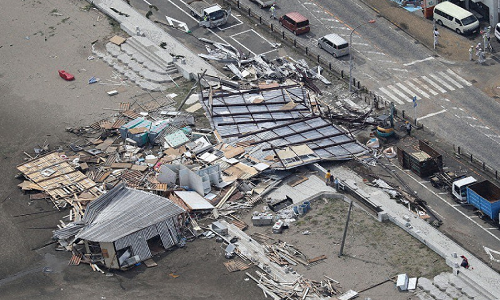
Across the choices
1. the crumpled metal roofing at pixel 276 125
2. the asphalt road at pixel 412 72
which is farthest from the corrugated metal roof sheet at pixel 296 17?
the crumpled metal roofing at pixel 276 125

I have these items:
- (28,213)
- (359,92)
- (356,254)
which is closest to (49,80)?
(28,213)

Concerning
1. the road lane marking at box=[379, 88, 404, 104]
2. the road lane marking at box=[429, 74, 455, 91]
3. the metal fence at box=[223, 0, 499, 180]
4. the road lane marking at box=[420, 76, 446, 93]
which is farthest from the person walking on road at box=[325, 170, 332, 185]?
the road lane marking at box=[429, 74, 455, 91]

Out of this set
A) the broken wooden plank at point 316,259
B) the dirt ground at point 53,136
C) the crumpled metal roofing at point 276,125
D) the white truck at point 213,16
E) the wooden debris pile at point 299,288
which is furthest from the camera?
the white truck at point 213,16

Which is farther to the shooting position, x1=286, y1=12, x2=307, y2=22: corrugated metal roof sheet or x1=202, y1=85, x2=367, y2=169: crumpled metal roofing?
x1=286, y1=12, x2=307, y2=22: corrugated metal roof sheet

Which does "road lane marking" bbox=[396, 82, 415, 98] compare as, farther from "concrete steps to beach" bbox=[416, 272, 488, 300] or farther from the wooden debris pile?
the wooden debris pile

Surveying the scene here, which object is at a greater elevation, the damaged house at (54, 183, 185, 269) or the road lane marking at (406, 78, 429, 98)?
the damaged house at (54, 183, 185, 269)

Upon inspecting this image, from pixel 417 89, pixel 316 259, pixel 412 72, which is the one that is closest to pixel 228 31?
pixel 412 72

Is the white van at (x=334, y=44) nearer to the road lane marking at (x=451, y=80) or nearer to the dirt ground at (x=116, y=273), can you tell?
the road lane marking at (x=451, y=80)
